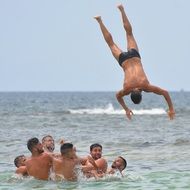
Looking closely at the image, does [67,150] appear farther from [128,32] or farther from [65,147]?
[128,32]

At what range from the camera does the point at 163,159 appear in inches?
848

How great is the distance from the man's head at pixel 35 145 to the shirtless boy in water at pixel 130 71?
205 centimetres

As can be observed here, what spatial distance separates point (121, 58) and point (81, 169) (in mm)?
2791

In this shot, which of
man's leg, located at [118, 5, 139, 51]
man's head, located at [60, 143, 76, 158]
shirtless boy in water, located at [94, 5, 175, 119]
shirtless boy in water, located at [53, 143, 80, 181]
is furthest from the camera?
shirtless boy in water, located at [53, 143, 80, 181]

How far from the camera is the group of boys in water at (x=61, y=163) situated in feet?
51.7

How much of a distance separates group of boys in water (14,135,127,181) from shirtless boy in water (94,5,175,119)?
181cm

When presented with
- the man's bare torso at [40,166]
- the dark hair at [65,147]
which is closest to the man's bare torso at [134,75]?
the dark hair at [65,147]

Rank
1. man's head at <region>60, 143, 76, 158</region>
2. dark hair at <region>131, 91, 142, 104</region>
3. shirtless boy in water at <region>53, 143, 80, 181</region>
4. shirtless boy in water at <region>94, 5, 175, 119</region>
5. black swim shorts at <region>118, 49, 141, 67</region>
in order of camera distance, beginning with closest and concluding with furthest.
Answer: dark hair at <region>131, 91, 142, 104</region>, shirtless boy in water at <region>94, 5, 175, 119</region>, black swim shorts at <region>118, 49, 141, 67</region>, man's head at <region>60, 143, 76, 158</region>, shirtless boy in water at <region>53, 143, 80, 181</region>

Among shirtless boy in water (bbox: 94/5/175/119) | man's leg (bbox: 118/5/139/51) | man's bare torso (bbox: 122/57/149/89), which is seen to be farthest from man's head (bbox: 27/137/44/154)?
man's leg (bbox: 118/5/139/51)

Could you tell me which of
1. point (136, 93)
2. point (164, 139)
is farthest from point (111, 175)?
point (164, 139)

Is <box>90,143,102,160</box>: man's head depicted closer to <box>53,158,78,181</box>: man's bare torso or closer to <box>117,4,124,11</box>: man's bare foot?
<box>53,158,78,181</box>: man's bare torso

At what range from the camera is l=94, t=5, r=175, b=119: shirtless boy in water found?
1454 centimetres

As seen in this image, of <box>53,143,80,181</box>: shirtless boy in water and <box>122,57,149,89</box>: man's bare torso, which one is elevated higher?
<box>122,57,149,89</box>: man's bare torso

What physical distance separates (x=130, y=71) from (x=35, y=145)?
2696mm
